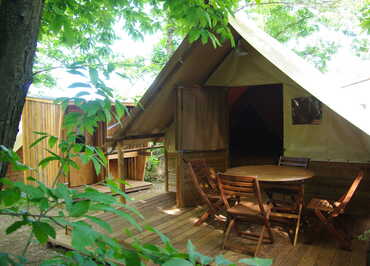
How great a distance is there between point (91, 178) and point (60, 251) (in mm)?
4275

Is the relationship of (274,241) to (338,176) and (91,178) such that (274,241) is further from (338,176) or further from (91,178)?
(91,178)

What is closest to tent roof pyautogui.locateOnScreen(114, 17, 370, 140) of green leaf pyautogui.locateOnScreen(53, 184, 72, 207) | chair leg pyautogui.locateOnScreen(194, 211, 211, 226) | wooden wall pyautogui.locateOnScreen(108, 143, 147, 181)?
chair leg pyautogui.locateOnScreen(194, 211, 211, 226)

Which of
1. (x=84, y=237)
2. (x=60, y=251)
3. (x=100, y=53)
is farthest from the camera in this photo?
(x=100, y=53)

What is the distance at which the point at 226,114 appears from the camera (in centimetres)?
562

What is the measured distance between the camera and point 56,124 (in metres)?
7.28

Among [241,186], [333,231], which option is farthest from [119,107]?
[333,231]

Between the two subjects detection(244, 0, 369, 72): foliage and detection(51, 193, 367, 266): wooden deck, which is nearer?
detection(51, 193, 367, 266): wooden deck

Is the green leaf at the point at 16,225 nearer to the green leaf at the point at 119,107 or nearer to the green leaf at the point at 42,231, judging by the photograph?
the green leaf at the point at 42,231

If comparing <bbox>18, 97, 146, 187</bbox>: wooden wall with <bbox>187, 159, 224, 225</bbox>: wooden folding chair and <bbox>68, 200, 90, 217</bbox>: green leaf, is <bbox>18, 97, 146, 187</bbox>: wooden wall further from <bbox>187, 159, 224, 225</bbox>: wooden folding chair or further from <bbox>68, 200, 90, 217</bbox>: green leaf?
<bbox>68, 200, 90, 217</bbox>: green leaf

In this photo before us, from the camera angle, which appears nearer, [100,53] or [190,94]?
[190,94]

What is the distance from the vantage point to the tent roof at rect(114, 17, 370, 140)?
12.4ft

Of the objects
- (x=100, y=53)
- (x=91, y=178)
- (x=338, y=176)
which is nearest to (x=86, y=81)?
(x=338, y=176)

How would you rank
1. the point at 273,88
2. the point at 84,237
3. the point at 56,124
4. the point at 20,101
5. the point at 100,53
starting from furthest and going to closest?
the point at 273,88 → the point at 56,124 → the point at 100,53 → the point at 20,101 → the point at 84,237

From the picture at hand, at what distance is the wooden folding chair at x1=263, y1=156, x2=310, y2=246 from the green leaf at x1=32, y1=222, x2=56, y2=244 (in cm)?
306
